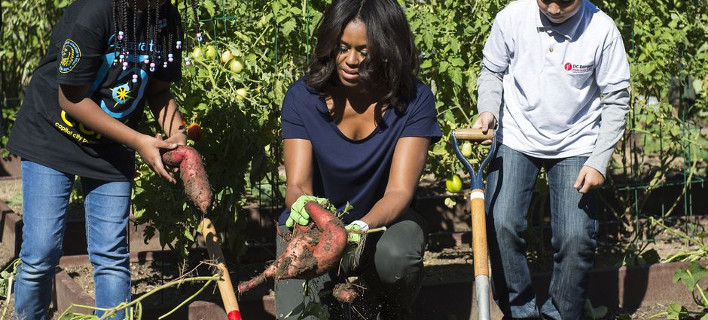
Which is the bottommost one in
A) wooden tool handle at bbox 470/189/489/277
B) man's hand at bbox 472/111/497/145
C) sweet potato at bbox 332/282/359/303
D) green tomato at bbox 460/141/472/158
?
sweet potato at bbox 332/282/359/303

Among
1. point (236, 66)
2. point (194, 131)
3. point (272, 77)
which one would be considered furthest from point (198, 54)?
point (194, 131)

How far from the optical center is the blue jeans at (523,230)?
13.9 ft

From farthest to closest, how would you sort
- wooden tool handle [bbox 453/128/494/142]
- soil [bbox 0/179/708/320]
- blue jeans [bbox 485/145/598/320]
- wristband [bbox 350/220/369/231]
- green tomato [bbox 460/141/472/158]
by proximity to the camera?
soil [bbox 0/179/708/320] < green tomato [bbox 460/141/472/158] < blue jeans [bbox 485/145/598/320] < wooden tool handle [bbox 453/128/494/142] < wristband [bbox 350/220/369/231]

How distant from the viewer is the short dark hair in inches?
150

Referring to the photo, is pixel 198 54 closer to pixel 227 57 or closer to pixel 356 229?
pixel 227 57

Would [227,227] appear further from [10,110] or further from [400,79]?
[10,110]

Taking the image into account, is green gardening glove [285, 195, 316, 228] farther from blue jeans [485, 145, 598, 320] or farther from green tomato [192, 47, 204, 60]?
green tomato [192, 47, 204, 60]

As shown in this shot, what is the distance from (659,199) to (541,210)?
64.6 inches

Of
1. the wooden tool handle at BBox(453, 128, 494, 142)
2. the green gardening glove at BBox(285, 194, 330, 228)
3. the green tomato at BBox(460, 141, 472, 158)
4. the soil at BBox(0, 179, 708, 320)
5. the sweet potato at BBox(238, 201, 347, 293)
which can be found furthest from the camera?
the soil at BBox(0, 179, 708, 320)

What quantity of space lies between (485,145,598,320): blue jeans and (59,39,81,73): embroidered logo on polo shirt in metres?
1.69

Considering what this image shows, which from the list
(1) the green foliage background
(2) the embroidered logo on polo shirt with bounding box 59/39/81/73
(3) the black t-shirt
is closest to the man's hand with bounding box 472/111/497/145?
(1) the green foliage background

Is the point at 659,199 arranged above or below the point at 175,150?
below

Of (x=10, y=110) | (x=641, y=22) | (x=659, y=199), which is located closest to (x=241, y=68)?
(x=641, y=22)

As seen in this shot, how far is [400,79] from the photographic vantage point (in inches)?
155
